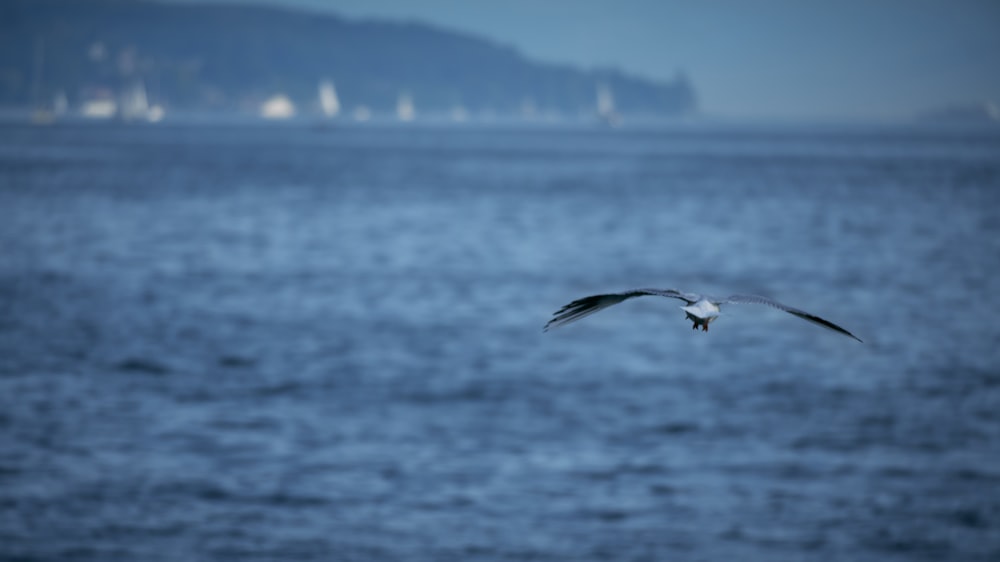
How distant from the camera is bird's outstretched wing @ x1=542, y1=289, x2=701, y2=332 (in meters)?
6.18

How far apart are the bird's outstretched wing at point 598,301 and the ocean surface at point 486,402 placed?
97cm

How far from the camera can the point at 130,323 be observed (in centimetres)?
5728

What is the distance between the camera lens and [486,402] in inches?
1673

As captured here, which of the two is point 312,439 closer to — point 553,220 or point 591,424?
point 591,424

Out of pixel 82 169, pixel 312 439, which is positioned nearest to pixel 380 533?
pixel 312 439

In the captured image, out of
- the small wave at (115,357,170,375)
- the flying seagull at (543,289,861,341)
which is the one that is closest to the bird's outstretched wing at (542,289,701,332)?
the flying seagull at (543,289,861,341)

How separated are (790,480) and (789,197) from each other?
108018 millimetres

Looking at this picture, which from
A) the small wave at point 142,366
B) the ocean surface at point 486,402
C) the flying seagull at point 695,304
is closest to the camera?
the flying seagull at point 695,304

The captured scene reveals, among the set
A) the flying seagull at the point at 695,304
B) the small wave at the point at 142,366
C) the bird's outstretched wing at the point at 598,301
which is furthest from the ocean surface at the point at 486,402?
the bird's outstretched wing at the point at 598,301

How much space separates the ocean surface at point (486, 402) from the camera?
30812mm

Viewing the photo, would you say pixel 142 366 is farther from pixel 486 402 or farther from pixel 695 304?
pixel 695 304

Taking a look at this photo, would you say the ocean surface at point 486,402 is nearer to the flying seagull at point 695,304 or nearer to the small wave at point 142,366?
the small wave at point 142,366

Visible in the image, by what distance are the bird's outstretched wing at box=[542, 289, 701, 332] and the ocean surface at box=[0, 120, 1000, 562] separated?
97cm

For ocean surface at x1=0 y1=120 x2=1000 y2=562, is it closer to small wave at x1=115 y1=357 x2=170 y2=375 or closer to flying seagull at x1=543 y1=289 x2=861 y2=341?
small wave at x1=115 y1=357 x2=170 y2=375
